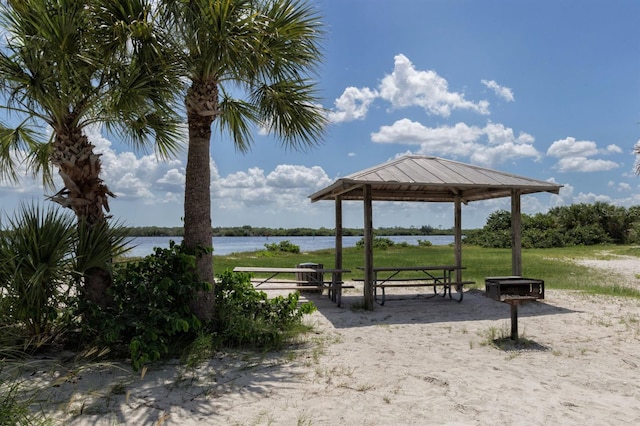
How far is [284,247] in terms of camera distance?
28.9 metres

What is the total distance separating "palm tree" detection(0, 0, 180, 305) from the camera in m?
5.01

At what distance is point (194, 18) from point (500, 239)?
32.2 m

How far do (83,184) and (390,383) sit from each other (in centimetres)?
453

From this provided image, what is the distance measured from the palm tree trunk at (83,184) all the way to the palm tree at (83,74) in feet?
0.04

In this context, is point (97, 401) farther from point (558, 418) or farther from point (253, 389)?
point (558, 418)

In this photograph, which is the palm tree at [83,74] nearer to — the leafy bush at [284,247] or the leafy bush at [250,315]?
the leafy bush at [250,315]

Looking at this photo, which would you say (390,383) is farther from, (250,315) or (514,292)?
(514,292)

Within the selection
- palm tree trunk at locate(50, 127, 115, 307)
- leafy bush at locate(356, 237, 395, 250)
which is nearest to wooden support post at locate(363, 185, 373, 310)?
palm tree trunk at locate(50, 127, 115, 307)

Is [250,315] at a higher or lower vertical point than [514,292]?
lower

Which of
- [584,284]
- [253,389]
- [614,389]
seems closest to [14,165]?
[253,389]

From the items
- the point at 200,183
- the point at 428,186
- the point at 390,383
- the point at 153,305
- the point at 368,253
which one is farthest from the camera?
the point at 428,186

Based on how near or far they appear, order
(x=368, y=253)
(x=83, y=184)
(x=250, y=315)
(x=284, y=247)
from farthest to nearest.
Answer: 1. (x=284, y=247)
2. (x=368, y=253)
3. (x=250, y=315)
4. (x=83, y=184)

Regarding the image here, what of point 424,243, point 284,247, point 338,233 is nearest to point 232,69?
point 338,233

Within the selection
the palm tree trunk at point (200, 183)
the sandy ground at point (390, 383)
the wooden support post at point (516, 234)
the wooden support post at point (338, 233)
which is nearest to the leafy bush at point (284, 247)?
the wooden support post at point (338, 233)
